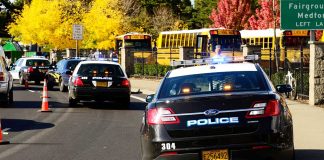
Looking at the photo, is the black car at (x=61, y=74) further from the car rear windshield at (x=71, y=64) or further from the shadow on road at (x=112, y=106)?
the shadow on road at (x=112, y=106)

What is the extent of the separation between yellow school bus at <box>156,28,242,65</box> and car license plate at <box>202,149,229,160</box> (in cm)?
2770

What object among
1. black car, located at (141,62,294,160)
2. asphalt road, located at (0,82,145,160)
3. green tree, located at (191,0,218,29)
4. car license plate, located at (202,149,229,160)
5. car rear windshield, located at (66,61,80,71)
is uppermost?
green tree, located at (191,0,218,29)

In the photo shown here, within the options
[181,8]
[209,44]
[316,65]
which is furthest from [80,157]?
[181,8]

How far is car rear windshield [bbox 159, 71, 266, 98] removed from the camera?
28.4 ft

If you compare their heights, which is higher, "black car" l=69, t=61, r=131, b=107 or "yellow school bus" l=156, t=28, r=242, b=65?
"yellow school bus" l=156, t=28, r=242, b=65

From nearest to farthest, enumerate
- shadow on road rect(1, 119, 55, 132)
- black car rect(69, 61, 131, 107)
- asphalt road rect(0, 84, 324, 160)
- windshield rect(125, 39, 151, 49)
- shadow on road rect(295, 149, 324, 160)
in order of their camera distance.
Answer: shadow on road rect(295, 149, 324, 160)
asphalt road rect(0, 84, 324, 160)
shadow on road rect(1, 119, 55, 132)
black car rect(69, 61, 131, 107)
windshield rect(125, 39, 151, 49)

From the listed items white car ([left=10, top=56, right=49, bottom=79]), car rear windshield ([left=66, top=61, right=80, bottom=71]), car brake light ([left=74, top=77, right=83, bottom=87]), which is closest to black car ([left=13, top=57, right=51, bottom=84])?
white car ([left=10, top=56, right=49, bottom=79])

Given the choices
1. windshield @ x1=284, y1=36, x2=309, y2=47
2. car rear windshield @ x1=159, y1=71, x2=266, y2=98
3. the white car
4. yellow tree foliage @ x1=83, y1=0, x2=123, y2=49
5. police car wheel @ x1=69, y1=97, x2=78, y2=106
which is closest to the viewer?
car rear windshield @ x1=159, y1=71, x2=266, y2=98

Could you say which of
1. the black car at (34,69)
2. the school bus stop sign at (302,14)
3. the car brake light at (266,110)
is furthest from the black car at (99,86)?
the black car at (34,69)

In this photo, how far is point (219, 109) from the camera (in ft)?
25.7

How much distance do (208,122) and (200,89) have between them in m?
1.22

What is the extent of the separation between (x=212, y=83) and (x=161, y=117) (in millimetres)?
1207

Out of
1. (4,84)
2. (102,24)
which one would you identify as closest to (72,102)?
(4,84)

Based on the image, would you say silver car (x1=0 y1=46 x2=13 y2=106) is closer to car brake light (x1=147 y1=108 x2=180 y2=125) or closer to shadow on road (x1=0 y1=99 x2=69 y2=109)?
shadow on road (x1=0 y1=99 x2=69 y2=109)
